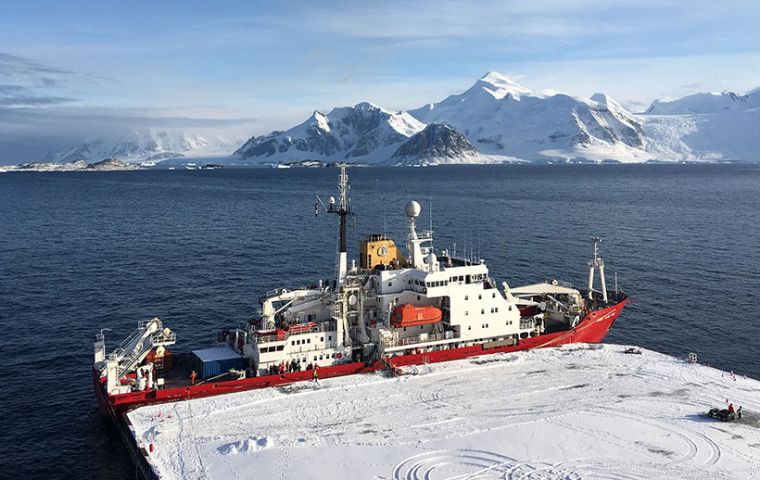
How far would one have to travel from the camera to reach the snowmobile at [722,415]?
31562 mm

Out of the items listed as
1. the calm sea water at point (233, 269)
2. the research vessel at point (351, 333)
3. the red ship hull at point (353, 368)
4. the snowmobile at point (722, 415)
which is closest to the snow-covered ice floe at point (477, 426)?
the snowmobile at point (722, 415)

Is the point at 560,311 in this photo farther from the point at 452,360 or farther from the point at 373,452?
the point at 373,452

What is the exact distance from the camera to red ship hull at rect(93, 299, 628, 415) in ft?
111

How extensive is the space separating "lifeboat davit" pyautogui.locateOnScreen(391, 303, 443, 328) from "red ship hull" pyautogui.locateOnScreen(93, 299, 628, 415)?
6.26 ft

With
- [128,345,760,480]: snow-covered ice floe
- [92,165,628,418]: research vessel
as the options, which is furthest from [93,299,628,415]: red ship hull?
[128,345,760,480]: snow-covered ice floe

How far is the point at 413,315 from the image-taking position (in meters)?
40.0

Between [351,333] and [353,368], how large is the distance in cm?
331

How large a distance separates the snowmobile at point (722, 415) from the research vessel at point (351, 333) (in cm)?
1285

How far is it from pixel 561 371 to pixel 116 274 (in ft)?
150

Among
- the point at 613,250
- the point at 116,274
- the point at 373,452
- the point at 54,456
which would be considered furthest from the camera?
the point at 613,250

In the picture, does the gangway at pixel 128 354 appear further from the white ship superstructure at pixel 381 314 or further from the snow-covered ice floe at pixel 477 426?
the white ship superstructure at pixel 381 314

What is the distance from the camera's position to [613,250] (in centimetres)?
7806

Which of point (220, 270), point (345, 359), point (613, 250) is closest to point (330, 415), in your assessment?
point (345, 359)

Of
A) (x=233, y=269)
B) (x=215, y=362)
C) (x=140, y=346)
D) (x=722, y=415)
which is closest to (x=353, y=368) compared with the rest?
(x=215, y=362)
